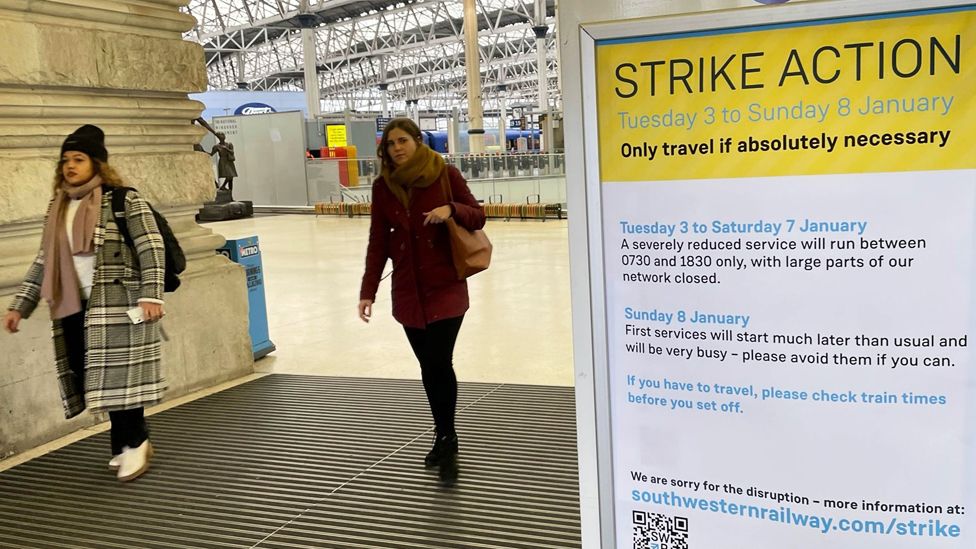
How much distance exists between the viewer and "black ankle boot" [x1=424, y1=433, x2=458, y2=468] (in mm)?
4066

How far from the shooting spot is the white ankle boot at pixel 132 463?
13.6ft

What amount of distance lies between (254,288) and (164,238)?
2.57m

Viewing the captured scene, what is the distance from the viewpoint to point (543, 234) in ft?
50.5

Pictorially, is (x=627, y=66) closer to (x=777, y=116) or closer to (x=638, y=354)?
(x=777, y=116)

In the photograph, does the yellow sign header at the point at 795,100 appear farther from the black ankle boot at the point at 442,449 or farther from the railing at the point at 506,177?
the railing at the point at 506,177

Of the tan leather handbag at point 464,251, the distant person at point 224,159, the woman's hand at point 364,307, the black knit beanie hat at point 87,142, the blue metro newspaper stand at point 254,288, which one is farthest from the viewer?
the distant person at point 224,159

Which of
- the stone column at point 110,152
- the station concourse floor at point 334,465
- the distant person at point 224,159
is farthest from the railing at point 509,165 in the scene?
the stone column at point 110,152

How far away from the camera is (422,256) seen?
375 cm

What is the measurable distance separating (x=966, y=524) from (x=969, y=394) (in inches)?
10.1

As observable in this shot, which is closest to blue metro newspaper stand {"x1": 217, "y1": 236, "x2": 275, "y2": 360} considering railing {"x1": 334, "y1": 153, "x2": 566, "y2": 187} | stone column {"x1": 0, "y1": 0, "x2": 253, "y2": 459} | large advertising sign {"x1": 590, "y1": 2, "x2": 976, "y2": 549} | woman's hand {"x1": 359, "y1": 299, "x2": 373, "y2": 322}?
stone column {"x1": 0, "y1": 0, "x2": 253, "y2": 459}

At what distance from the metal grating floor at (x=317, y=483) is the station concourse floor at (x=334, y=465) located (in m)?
0.01

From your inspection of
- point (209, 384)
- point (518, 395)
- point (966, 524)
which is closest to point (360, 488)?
point (518, 395)

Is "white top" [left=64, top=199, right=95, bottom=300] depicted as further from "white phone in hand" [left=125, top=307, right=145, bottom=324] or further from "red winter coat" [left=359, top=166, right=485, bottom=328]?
"red winter coat" [left=359, top=166, right=485, bottom=328]

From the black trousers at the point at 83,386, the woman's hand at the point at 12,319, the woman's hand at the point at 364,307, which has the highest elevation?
the woman's hand at the point at 12,319
